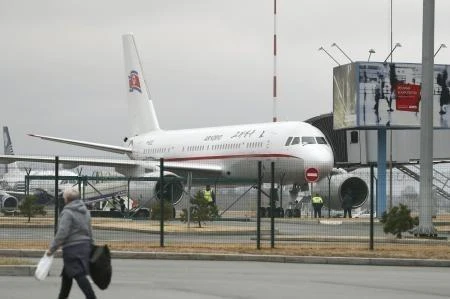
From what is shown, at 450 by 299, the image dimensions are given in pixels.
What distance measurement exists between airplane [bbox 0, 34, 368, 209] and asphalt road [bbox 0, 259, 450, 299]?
16767 millimetres

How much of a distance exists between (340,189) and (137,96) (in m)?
21.3

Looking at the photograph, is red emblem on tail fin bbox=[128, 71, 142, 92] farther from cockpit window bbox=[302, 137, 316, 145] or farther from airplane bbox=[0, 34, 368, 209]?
cockpit window bbox=[302, 137, 316, 145]

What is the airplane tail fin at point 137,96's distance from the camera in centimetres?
6462

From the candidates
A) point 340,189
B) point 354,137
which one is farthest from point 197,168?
point 354,137

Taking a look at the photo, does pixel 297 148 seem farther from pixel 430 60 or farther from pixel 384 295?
pixel 384 295

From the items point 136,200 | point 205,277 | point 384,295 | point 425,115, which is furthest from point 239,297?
point 136,200

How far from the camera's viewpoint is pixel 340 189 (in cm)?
4672

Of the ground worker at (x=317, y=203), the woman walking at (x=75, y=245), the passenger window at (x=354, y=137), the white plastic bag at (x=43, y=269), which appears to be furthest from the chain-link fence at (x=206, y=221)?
the passenger window at (x=354, y=137)

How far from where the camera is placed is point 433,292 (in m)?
15.7

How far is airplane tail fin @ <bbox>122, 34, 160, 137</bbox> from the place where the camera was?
2544 inches

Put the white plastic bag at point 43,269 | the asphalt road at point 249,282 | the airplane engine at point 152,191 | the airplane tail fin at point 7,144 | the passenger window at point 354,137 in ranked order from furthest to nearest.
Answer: the airplane tail fin at point 7,144
the passenger window at point 354,137
the airplane engine at point 152,191
the asphalt road at point 249,282
the white plastic bag at point 43,269

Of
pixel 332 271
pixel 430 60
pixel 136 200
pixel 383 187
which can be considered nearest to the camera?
pixel 332 271

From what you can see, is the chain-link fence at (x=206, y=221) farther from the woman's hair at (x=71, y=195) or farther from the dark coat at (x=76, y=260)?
the dark coat at (x=76, y=260)

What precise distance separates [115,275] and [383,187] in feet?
56.9
